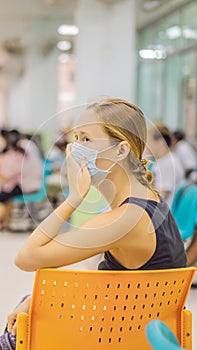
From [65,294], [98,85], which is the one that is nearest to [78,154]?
[65,294]

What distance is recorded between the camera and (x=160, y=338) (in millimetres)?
1377

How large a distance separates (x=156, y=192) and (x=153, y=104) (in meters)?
13.8

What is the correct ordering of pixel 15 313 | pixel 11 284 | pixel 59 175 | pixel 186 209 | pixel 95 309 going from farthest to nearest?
1. pixel 11 284
2. pixel 186 209
3. pixel 59 175
4. pixel 15 313
5. pixel 95 309

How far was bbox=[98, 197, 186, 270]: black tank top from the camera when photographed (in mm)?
2078

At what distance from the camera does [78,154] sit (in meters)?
2.07

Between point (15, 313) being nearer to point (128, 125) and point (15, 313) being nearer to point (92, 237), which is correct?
point (92, 237)

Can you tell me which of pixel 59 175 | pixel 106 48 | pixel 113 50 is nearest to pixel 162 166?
pixel 59 175

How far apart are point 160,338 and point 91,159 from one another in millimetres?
799

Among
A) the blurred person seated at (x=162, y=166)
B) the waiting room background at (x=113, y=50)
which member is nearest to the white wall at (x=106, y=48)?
the waiting room background at (x=113, y=50)

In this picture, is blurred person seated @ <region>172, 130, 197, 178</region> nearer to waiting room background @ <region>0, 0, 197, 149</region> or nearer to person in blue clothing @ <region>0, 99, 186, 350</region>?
waiting room background @ <region>0, 0, 197, 149</region>

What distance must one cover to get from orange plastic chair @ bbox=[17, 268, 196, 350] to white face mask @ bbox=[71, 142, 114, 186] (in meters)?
0.30

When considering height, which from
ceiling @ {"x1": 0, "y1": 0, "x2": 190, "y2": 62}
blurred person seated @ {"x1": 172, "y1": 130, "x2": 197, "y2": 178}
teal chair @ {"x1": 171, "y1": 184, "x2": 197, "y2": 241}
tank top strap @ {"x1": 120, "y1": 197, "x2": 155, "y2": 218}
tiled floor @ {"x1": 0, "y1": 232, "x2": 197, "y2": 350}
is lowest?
tiled floor @ {"x1": 0, "y1": 232, "x2": 197, "y2": 350}

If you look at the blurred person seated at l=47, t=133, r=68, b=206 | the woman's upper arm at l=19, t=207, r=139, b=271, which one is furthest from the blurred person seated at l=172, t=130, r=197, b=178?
the woman's upper arm at l=19, t=207, r=139, b=271

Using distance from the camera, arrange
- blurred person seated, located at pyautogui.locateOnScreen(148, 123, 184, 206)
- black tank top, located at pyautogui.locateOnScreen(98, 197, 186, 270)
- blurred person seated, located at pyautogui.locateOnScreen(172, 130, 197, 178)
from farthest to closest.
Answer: blurred person seated, located at pyautogui.locateOnScreen(172, 130, 197, 178), blurred person seated, located at pyautogui.locateOnScreen(148, 123, 184, 206), black tank top, located at pyautogui.locateOnScreen(98, 197, 186, 270)
